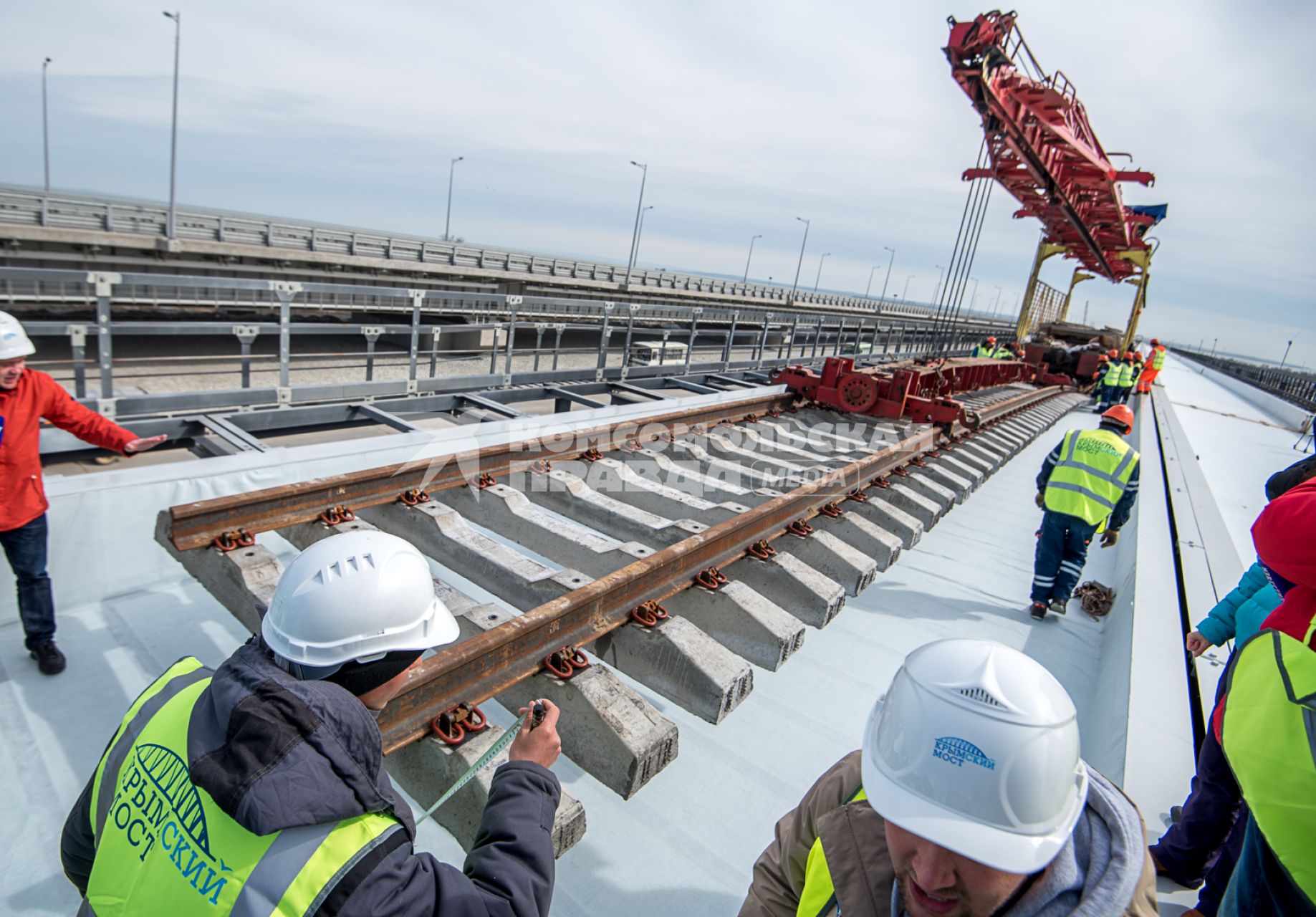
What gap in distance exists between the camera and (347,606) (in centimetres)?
167

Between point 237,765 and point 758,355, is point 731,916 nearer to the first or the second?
point 237,765

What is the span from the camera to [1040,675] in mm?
1423

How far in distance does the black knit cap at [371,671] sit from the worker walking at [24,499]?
2.48 m

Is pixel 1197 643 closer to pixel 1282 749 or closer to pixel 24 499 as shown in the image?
pixel 1282 749

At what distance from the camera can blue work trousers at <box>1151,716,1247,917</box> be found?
2.45 metres

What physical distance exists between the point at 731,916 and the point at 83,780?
2565mm

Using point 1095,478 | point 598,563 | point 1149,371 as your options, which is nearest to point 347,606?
point 598,563

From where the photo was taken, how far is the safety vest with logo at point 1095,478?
200 inches

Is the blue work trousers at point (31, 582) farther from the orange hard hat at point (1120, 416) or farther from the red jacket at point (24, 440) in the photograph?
the orange hard hat at point (1120, 416)

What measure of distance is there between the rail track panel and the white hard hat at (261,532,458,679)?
0.71 m

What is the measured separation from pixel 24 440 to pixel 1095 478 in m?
6.55

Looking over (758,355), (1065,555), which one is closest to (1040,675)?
(1065,555)

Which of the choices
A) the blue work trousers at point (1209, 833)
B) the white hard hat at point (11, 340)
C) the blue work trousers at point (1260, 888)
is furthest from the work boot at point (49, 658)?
the blue work trousers at point (1209, 833)

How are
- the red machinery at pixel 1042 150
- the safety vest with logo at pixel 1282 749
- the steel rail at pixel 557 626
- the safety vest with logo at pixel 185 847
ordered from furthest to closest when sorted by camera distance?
the red machinery at pixel 1042 150 → the steel rail at pixel 557 626 → the safety vest with logo at pixel 1282 749 → the safety vest with logo at pixel 185 847
